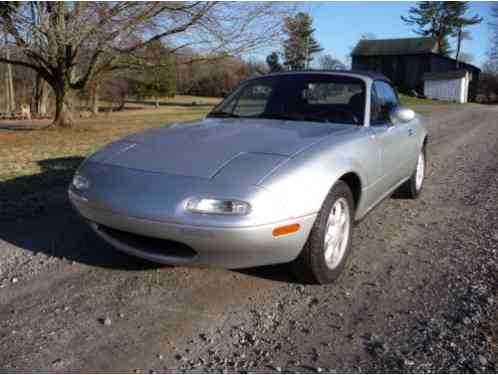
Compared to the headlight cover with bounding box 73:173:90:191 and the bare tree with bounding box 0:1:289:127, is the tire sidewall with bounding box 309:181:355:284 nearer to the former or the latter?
the headlight cover with bounding box 73:173:90:191

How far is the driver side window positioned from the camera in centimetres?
406

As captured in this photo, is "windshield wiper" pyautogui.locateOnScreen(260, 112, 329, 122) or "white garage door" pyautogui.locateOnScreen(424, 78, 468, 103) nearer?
"windshield wiper" pyautogui.locateOnScreen(260, 112, 329, 122)

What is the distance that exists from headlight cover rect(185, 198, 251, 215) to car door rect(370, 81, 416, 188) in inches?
68.2

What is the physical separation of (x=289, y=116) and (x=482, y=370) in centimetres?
248

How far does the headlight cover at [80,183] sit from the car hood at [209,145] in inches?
7.4

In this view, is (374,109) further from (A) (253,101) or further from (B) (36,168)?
(B) (36,168)

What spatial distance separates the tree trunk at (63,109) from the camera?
1452 cm

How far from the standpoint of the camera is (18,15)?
11.0 metres

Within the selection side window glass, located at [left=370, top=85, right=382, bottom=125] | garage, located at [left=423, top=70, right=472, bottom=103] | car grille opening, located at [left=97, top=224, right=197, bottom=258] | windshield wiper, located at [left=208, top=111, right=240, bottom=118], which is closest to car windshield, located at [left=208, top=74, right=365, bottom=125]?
windshield wiper, located at [left=208, top=111, right=240, bottom=118]

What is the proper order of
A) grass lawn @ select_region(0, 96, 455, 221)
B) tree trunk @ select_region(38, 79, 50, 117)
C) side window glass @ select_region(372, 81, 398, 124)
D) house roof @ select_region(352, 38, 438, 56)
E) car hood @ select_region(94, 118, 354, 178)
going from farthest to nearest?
house roof @ select_region(352, 38, 438, 56)
tree trunk @ select_region(38, 79, 50, 117)
grass lawn @ select_region(0, 96, 455, 221)
side window glass @ select_region(372, 81, 398, 124)
car hood @ select_region(94, 118, 354, 178)

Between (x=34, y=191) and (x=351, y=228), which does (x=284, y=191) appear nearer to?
(x=351, y=228)

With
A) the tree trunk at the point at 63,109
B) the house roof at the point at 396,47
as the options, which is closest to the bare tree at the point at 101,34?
the tree trunk at the point at 63,109

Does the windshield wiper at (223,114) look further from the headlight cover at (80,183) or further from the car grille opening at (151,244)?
the car grille opening at (151,244)

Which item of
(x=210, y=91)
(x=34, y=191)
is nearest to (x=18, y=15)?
(x=34, y=191)
